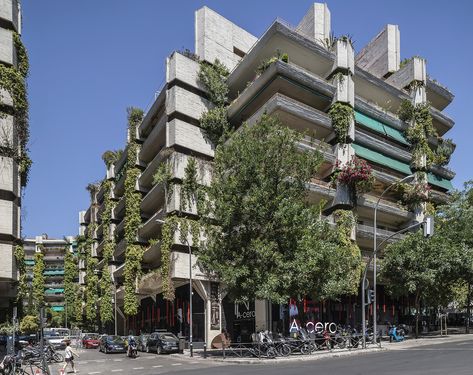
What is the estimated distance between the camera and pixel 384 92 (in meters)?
48.2

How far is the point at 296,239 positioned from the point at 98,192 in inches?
2456

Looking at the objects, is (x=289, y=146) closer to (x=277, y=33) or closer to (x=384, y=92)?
(x=277, y=33)

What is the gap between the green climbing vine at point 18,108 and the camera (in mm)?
29861

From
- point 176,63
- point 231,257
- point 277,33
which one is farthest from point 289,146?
point 176,63

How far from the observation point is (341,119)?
40531 mm

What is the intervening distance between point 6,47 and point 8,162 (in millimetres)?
6852

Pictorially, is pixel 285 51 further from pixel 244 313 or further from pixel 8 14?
pixel 244 313

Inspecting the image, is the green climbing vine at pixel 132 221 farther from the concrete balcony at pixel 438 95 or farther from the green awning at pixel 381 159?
the concrete balcony at pixel 438 95

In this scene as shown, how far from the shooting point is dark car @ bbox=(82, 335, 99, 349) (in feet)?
160

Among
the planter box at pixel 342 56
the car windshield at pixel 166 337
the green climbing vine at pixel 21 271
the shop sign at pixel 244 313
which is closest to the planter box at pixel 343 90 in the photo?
the planter box at pixel 342 56

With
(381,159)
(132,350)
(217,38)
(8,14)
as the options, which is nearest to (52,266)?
(217,38)

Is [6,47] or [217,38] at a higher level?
[217,38]

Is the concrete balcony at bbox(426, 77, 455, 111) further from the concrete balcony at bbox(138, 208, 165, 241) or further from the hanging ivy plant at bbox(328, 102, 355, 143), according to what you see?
the concrete balcony at bbox(138, 208, 165, 241)

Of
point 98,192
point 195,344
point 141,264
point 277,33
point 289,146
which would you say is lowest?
point 195,344
